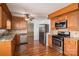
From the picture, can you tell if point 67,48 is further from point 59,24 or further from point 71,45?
point 59,24

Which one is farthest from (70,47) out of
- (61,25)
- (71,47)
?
(61,25)

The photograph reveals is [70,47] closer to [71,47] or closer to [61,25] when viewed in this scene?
[71,47]

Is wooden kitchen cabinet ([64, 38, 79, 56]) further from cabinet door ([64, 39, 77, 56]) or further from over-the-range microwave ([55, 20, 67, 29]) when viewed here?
over-the-range microwave ([55, 20, 67, 29])

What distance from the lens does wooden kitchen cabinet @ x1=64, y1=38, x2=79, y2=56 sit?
13.1ft

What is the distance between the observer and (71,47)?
14.2 feet

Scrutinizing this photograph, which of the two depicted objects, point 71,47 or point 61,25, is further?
point 61,25

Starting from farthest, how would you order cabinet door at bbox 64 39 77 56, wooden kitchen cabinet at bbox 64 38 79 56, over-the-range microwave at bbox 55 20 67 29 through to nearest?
over-the-range microwave at bbox 55 20 67 29
cabinet door at bbox 64 39 77 56
wooden kitchen cabinet at bbox 64 38 79 56

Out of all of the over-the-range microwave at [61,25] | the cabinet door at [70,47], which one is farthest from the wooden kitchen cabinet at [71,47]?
the over-the-range microwave at [61,25]

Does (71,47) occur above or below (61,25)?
below

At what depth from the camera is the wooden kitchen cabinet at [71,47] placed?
4.00 meters

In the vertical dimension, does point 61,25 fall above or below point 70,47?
above

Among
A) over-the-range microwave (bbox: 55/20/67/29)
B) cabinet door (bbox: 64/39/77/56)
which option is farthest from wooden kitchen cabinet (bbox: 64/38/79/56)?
over-the-range microwave (bbox: 55/20/67/29)

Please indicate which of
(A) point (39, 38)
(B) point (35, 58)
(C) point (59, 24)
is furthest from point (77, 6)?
(A) point (39, 38)

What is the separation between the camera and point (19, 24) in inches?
324
